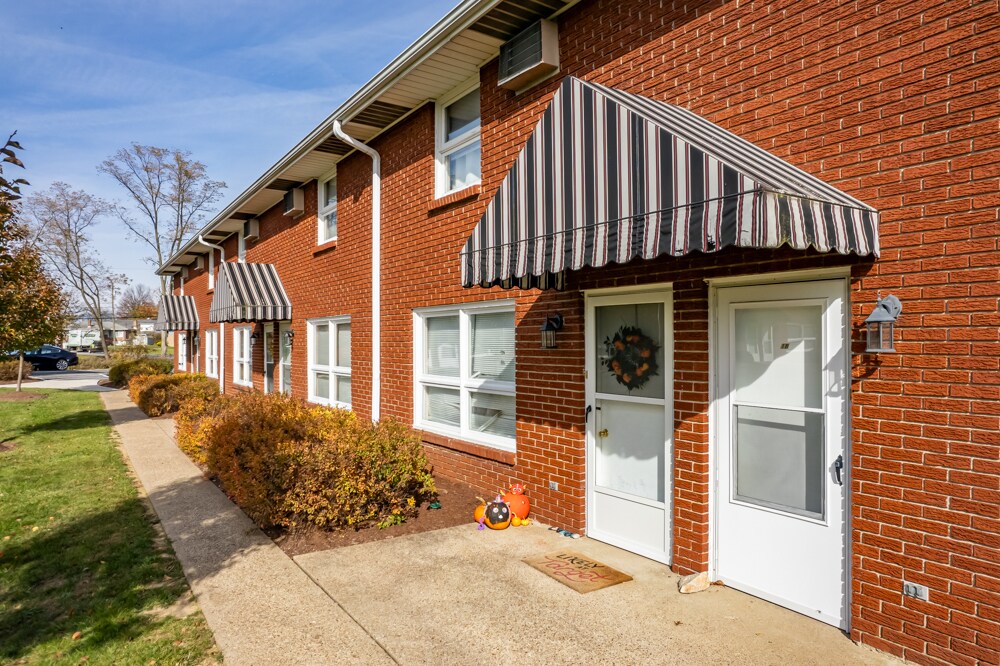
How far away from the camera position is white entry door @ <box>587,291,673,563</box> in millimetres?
5266

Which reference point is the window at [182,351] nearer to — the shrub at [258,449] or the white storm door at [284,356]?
the white storm door at [284,356]

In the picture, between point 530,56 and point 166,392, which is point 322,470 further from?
point 166,392

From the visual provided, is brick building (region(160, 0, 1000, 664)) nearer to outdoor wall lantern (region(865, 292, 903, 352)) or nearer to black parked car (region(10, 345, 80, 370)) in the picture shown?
outdoor wall lantern (region(865, 292, 903, 352))

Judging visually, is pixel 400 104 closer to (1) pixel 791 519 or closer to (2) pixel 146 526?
(2) pixel 146 526

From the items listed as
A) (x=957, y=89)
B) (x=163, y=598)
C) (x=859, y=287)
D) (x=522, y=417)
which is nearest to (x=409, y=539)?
(x=522, y=417)

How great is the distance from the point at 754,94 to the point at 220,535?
608 centimetres

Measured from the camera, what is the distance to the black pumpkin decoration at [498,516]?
20.3 ft

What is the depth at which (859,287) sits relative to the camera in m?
3.88

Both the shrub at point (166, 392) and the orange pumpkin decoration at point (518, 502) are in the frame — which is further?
the shrub at point (166, 392)

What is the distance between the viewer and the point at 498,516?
6184 millimetres

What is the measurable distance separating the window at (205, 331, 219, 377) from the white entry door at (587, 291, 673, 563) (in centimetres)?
1612

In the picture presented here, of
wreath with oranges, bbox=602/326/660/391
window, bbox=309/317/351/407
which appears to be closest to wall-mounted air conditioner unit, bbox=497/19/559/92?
wreath with oranges, bbox=602/326/660/391

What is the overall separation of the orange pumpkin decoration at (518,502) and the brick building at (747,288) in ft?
0.48

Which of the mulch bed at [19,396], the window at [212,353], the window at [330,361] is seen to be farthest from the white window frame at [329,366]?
the mulch bed at [19,396]
